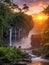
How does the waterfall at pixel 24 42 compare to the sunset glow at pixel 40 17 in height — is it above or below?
below

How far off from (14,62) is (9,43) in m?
6.80

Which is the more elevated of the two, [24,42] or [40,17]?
[40,17]

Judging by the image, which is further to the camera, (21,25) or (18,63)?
(21,25)

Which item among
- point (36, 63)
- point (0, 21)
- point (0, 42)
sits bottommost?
point (36, 63)

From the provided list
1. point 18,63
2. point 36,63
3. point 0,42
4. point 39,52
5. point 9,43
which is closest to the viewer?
point 18,63

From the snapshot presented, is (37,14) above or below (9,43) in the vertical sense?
above

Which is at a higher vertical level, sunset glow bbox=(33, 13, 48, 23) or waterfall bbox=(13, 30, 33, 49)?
sunset glow bbox=(33, 13, 48, 23)

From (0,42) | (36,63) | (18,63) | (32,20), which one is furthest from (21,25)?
(18,63)

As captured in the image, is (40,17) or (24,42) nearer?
(24,42)

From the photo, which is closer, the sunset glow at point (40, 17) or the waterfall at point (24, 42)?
the waterfall at point (24, 42)

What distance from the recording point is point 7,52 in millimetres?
17703

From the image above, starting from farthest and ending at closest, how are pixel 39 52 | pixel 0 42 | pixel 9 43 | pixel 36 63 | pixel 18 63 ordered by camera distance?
1. pixel 9 43
2. pixel 39 52
3. pixel 0 42
4. pixel 36 63
5. pixel 18 63

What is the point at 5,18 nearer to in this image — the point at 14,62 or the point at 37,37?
the point at 14,62

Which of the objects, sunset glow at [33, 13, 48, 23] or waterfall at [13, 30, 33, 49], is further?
sunset glow at [33, 13, 48, 23]
